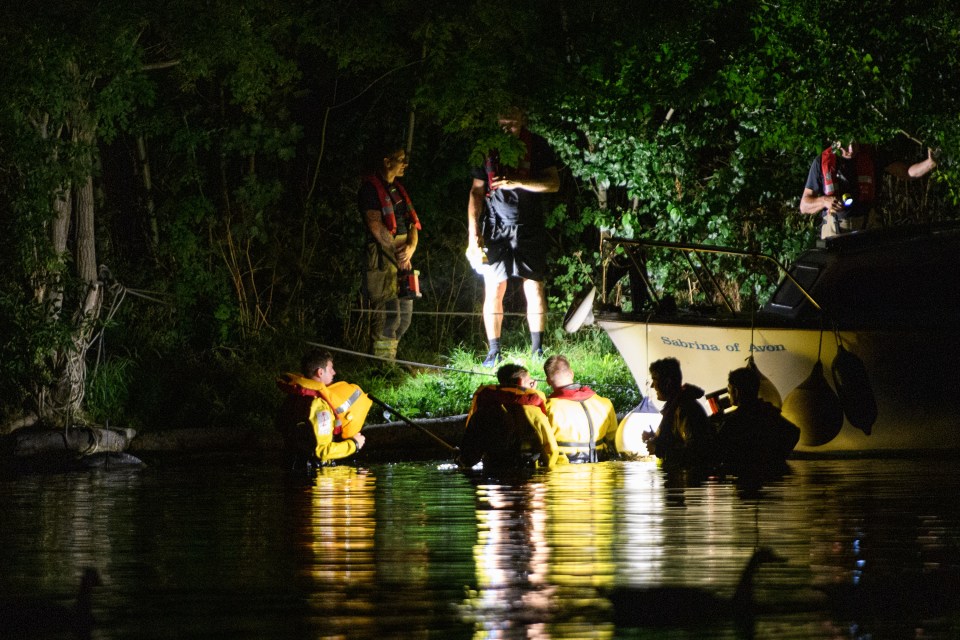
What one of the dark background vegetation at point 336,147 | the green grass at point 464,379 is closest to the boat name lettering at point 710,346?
the dark background vegetation at point 336,147

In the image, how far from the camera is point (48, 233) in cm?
1495

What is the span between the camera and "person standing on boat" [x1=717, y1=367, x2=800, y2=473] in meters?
11.8

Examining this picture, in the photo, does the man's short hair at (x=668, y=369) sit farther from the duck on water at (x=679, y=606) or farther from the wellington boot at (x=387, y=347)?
the duck on water at (x=679, y=606)

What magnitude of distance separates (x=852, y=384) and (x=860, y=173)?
314cm

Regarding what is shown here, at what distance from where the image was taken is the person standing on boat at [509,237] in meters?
16.5

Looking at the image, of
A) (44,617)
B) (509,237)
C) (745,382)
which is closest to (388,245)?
(509,237)

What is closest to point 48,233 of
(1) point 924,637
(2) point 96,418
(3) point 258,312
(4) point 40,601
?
(2) point 96,418

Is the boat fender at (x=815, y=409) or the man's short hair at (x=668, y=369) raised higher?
the man's short hair at (x=668, y=369)

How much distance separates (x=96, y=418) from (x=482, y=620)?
10133 mm

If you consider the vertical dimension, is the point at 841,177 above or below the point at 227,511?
above

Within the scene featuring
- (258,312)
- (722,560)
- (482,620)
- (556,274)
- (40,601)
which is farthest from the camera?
(556,274)

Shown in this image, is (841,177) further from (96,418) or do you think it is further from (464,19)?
(96,418)

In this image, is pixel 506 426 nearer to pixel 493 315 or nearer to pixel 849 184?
pixel 493 315

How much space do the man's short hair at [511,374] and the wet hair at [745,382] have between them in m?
1.68
